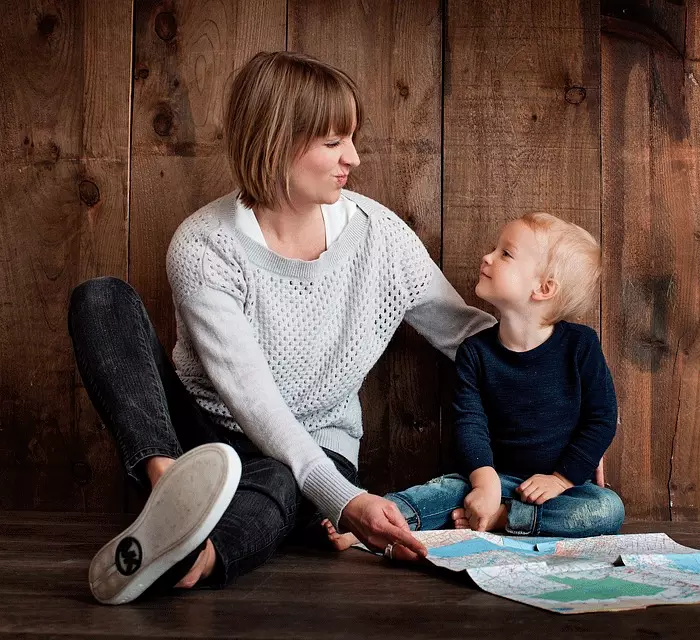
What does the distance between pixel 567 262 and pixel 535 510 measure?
436 mm

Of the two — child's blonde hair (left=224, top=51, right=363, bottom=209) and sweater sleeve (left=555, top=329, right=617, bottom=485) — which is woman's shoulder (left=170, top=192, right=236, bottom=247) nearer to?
child's blonde hair (left=224, top=51, right=363, bottom=209)

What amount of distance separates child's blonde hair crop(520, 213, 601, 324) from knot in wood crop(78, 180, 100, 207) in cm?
85

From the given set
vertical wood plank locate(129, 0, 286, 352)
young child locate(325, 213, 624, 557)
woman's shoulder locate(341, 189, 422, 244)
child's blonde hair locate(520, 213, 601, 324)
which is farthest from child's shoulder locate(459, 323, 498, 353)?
vertical wood plank locate(129, 0, 286, 352)

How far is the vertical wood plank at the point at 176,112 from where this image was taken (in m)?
1.72

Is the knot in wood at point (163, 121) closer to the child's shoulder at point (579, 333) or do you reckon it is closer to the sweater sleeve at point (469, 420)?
the sweater sleeve at point (469, 420)

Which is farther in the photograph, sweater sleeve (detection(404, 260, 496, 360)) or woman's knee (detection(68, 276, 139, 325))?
sweater sleeve (detection(404, 260, 496, 360))

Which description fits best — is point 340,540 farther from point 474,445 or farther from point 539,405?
point 539,405

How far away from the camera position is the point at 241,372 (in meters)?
1.34

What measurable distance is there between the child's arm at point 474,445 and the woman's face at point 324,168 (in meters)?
0.40

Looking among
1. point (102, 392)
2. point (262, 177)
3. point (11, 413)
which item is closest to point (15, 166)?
point (11, 413)

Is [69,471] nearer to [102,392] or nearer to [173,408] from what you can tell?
[173,408]

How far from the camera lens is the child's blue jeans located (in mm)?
1449

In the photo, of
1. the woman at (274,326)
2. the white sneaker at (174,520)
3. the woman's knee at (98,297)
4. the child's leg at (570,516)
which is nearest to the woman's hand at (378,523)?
the woman at (274,326)

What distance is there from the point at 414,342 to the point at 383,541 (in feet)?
2.15
